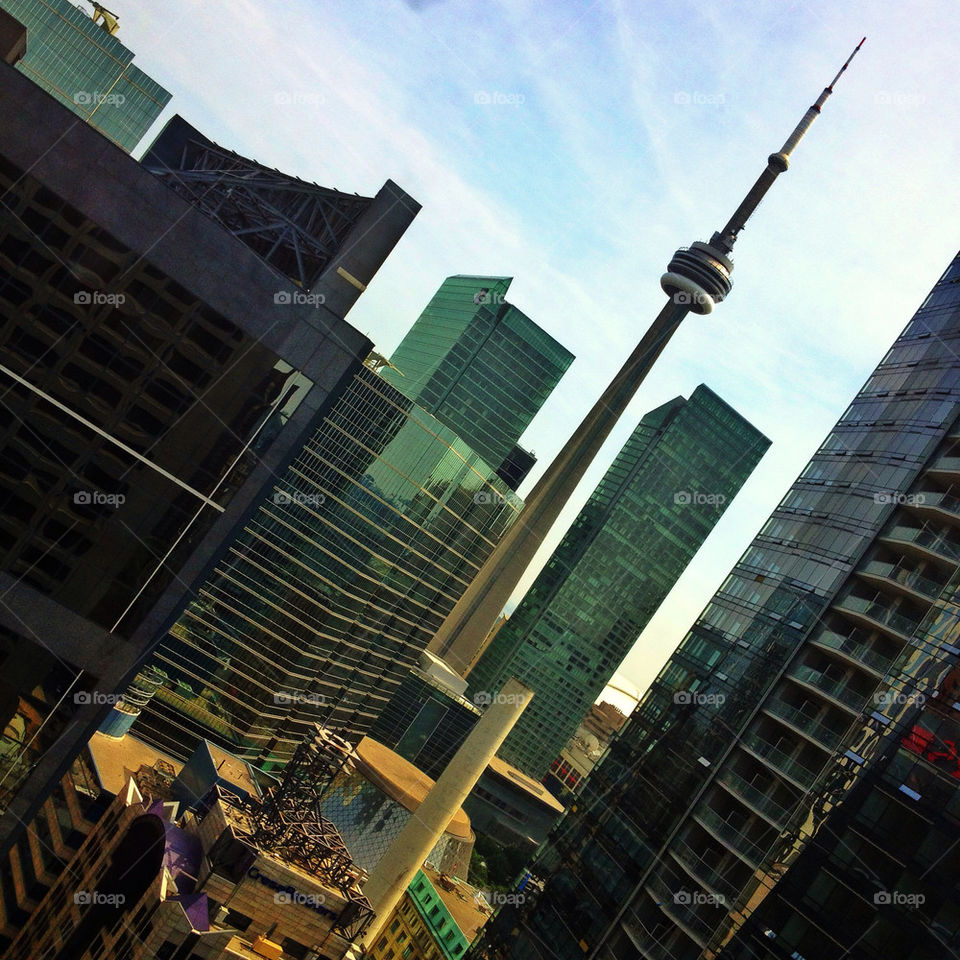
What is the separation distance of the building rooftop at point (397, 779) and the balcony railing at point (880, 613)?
226 ft

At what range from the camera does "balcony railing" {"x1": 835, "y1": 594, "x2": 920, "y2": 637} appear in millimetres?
30312

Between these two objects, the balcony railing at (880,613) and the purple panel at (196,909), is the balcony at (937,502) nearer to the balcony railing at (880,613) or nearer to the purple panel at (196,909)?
the balcony railing at (880,613)

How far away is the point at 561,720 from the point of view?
187250 mm

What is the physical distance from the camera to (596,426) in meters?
128

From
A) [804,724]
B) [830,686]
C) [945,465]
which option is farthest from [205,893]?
[945,465]

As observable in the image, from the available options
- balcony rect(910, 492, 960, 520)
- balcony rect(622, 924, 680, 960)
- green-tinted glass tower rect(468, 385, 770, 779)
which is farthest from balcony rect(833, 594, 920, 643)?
green-tinted glass tower rect(468, 385, 770, 779)

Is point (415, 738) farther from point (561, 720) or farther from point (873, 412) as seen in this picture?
point (873, 412)

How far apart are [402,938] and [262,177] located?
61837mm

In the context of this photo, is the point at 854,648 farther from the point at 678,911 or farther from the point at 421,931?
the point at 421,931

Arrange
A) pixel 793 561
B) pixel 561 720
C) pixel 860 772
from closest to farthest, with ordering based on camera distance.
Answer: pixel 860 772
pixel 793 561
pixel 561 720

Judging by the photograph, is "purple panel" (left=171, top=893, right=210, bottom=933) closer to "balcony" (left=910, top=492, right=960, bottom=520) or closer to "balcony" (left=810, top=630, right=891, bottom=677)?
"balcony" (left=810, top=630, right=891, bottom=677)

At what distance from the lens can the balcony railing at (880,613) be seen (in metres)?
30.3

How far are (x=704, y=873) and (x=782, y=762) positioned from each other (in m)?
5.32

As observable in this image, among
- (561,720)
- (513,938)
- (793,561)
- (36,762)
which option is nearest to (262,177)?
(36,762)
